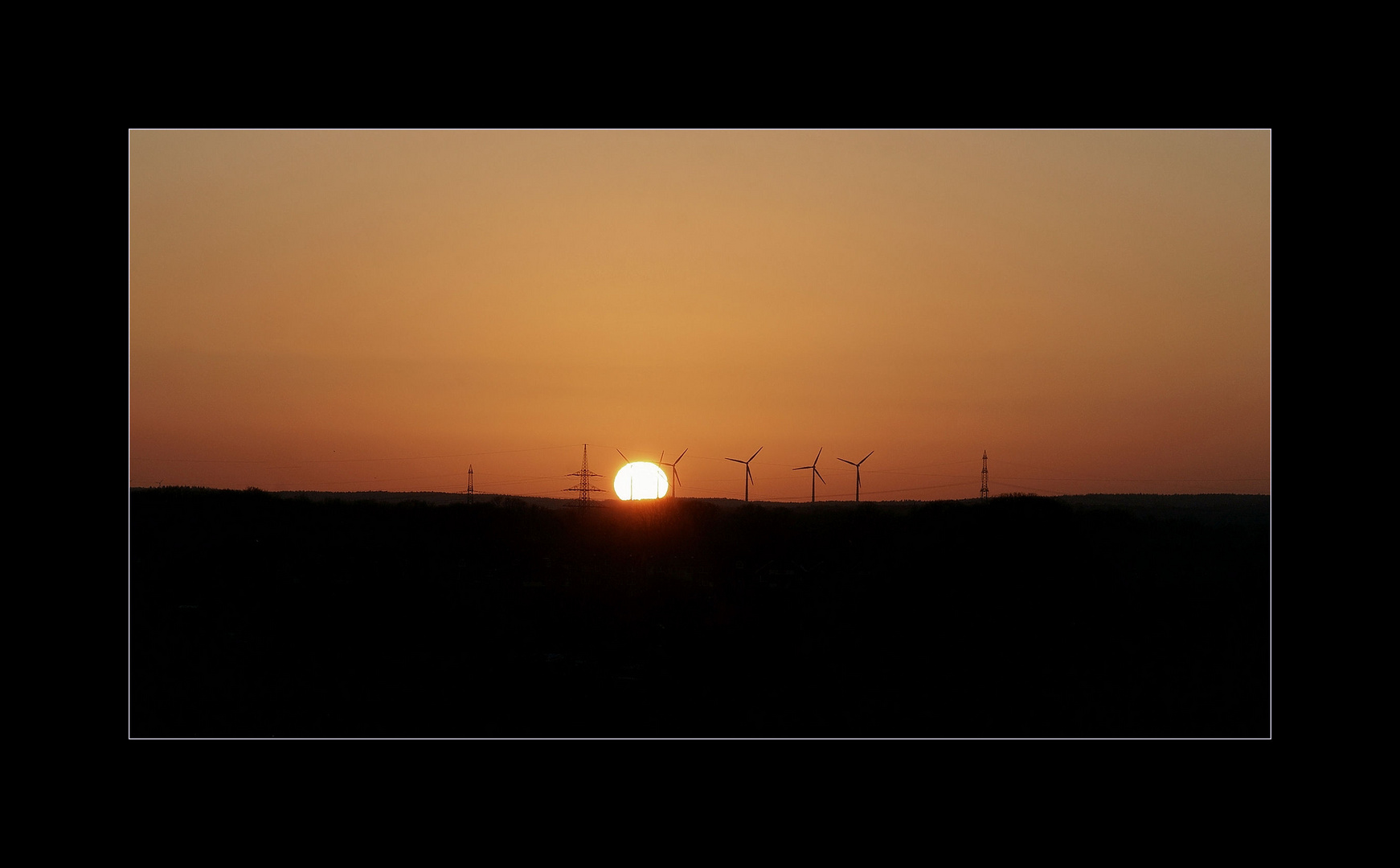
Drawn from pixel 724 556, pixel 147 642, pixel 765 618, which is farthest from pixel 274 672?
pixel 724 556

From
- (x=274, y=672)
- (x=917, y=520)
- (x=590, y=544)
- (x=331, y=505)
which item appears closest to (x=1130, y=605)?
(x=917, y=520)

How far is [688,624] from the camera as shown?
83.7ft

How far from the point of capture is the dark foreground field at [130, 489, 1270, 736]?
19.1 meters

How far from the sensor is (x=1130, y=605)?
1149 inches

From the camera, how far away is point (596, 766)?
8852mm

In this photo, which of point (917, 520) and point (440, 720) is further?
point (917, 520)

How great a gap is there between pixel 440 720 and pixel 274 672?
505 centimetres

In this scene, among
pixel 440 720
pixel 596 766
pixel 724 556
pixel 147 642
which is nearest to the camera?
pixel 596 766

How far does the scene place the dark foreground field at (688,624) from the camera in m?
19.1
